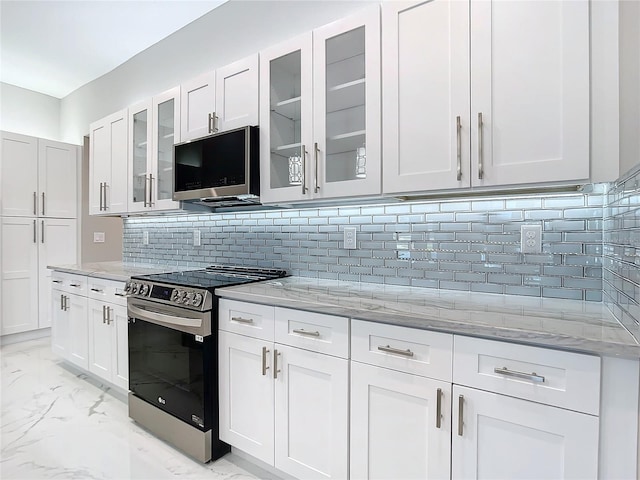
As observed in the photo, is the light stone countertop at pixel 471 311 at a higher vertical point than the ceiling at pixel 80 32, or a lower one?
lower

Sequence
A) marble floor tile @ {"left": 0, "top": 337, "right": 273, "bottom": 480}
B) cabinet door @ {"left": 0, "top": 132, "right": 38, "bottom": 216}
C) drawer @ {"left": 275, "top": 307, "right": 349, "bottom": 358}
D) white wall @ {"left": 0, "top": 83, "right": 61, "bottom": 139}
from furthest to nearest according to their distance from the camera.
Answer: white wall @ {"left": 0, "top": 83, "right": 61, "bottom": 139}, cabinet door @ {"left": 0, "top": 132, "right": 38, "bottom": 216}, marble floor tile @ {"left": 0, "top": 337, "right": 273, "bottom": 480}, drawer @ {"left": 275, "top": 307, "right": 349, "bottom": 358}

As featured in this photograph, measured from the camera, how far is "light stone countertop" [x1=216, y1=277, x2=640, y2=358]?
0.98m

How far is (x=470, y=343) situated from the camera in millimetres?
1131

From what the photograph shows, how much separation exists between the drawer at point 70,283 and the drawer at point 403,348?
96.2 inches

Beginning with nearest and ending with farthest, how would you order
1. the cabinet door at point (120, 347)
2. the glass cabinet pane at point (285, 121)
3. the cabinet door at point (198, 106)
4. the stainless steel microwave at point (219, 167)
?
the glass cabinet pane at point (285, 121), the stainless steel microwave at point (219, 167), the cabinet door at point (198, 106), the cabinet door at point (120, 347)

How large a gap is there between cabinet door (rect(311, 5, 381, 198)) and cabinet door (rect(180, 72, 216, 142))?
821 millimetres

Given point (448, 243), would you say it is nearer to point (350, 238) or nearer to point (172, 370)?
point (350, 238)

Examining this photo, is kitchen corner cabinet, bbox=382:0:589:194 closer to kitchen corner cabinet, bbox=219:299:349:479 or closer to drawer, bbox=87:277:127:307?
kitchen corner cabinet, bbox=219:299:349:479

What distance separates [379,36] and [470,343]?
1.38 m

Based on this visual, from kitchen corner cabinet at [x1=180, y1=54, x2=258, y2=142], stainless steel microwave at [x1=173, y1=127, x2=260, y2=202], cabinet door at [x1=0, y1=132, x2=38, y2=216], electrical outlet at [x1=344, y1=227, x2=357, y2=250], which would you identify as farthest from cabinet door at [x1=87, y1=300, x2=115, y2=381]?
cabinet door at [x1=0, y1=132, x2=38, y2=216]

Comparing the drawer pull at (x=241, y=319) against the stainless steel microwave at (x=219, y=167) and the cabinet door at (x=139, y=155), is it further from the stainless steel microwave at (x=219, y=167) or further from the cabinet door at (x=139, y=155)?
the cabinet door at (x=139, y=155)

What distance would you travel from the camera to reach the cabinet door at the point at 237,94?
2059mm

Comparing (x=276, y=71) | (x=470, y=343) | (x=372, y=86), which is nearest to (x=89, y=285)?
(x=276, y=71)

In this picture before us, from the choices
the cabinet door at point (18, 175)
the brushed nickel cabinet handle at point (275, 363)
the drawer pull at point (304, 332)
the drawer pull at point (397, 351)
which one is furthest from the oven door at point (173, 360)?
the cabinet door at point (18, 175)
